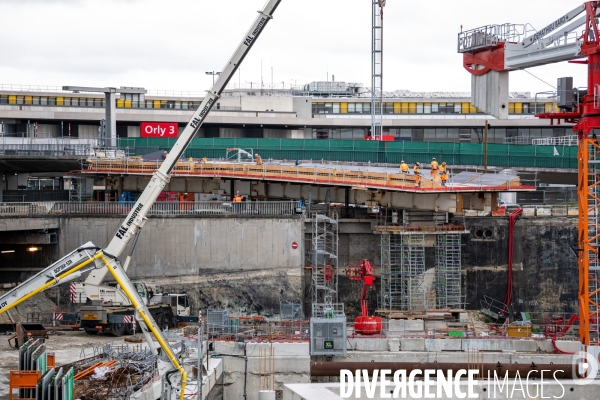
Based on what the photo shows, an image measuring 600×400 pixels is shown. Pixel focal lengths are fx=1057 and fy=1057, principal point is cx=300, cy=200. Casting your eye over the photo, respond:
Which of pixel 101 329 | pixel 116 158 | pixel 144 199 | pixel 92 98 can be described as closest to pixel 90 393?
pixel 144 199

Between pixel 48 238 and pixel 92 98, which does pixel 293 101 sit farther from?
pixel 48 238

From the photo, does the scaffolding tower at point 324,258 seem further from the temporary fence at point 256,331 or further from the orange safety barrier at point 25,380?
the orange safety barrier at point 25,380

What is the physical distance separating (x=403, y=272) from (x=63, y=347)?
20.1m

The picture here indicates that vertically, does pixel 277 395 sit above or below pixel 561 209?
below

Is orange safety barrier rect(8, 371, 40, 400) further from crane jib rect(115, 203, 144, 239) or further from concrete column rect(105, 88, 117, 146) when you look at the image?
concrete column rect(105, 88, 117, 146)

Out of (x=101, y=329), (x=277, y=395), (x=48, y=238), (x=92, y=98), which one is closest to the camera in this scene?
(x=277, y=395)

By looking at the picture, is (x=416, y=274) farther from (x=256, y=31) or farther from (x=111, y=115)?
(x=111, y=115)

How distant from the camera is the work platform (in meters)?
57.0

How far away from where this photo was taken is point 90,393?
3788cm

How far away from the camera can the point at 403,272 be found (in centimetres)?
5856

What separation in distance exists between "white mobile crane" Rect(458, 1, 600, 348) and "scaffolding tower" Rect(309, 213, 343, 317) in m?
11.0

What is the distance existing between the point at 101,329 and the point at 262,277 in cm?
1142

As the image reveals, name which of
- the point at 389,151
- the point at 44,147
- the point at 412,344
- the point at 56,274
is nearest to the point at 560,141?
the point at 389,151

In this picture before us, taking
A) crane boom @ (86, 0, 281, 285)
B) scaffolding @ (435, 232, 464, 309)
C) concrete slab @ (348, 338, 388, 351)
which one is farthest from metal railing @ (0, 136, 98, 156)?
concrete slab @ (348, 338, 388, 351)
